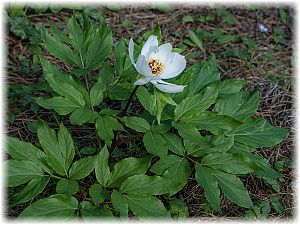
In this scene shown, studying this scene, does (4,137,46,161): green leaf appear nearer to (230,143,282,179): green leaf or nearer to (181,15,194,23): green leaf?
(230,143,282,179): green leaf

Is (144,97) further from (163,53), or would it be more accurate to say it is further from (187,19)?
(187,19)

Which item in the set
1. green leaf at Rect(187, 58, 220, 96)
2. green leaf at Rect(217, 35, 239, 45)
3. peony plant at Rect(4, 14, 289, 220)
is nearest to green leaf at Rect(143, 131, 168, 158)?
peony plant at Rect(4, 14, 289, 220)

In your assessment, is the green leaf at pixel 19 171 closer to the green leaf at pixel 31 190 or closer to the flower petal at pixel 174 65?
the green leaf at pixel 31 190

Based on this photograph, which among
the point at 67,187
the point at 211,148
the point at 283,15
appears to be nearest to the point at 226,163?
the point at 211,148

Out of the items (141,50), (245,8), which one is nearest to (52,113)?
(141,50)

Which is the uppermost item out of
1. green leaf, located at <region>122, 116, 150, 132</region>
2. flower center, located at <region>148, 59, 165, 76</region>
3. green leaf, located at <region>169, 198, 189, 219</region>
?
flower center, located at <region>148, 59, 165, 76</region>
